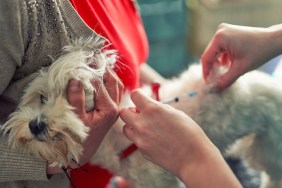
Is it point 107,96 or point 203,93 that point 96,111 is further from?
point 203,93

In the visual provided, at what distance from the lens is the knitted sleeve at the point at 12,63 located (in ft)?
2.17

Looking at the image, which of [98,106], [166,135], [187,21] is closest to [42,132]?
[98,106]

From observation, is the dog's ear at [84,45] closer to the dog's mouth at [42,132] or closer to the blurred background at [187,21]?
the dog's mouth at [42,132]

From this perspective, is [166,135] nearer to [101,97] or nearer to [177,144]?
[177,144]

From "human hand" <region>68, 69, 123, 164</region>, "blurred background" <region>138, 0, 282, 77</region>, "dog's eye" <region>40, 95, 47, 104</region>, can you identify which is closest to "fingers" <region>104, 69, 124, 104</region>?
"human hand" <region>68, 69, 123, 164</region>

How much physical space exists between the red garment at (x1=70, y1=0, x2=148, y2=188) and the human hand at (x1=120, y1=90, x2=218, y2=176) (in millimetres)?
127

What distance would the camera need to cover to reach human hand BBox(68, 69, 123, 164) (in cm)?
74

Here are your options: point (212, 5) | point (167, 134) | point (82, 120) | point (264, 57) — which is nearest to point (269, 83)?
point (264, 57)

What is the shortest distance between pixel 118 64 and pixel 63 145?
217 mm

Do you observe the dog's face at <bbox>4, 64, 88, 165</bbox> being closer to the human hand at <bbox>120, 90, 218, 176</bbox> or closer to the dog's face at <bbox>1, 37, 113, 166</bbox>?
the dog's face at <bbox>1, 37, 113, 166</bbox>

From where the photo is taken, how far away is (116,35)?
34.1 inches

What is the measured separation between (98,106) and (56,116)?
83mm

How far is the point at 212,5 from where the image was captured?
2383mm

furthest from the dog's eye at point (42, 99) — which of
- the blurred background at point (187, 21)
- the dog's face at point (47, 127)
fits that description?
the blurred background at point (187, 21)
